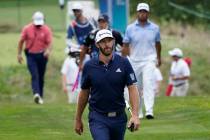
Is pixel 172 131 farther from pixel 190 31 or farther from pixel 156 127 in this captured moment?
pixel 190 31

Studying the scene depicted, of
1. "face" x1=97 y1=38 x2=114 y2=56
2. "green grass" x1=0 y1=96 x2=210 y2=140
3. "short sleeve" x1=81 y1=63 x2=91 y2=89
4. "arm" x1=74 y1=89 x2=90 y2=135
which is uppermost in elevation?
"face" x1=97 y1=38 x2=114 y2=56

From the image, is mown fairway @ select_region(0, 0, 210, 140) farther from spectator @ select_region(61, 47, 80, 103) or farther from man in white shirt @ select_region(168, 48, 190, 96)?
man in white shirt @ select_region(168, 48, 190, 96)

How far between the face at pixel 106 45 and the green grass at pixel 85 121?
4105 millimetres

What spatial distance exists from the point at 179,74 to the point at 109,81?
52.6ft

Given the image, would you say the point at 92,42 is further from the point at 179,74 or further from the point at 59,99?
the point at 59,99

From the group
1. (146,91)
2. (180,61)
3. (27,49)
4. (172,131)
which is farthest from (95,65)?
(180,61)

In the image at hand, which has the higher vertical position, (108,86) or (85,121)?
(108,86)

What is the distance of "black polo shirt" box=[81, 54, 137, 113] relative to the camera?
11.6m

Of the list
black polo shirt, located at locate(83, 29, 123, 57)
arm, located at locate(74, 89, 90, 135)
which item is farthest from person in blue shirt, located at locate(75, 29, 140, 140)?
black polo shirt, located at locate(83, 29, 123, 57)

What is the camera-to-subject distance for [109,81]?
1165cm

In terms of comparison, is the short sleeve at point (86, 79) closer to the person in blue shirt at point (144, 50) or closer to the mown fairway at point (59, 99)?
the mown fairway at point (59, 99)

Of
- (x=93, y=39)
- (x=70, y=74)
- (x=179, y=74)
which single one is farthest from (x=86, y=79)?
(x=179, y=74)

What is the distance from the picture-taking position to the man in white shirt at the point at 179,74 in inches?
1084

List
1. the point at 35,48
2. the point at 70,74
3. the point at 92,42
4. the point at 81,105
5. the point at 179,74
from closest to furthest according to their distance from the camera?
1. the point at 81,105
2. the point at 92,42
3. the point at 35,48
4. the point at 70,74
5. the point at 179,74
